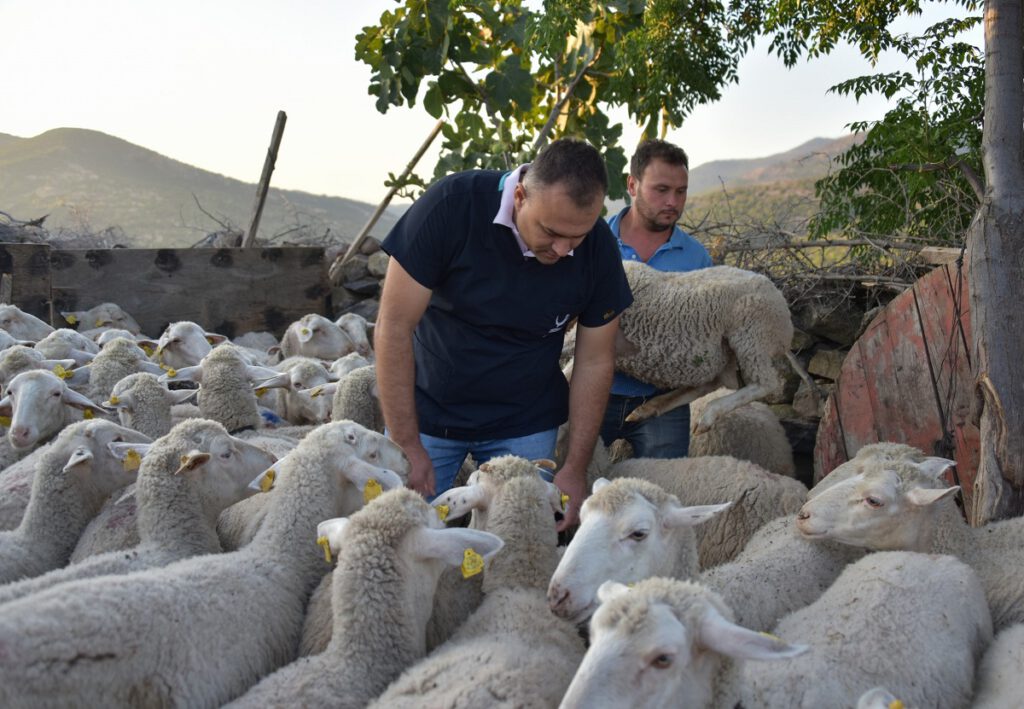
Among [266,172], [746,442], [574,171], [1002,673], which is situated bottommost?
[1002,673]

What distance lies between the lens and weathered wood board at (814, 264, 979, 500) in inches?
160

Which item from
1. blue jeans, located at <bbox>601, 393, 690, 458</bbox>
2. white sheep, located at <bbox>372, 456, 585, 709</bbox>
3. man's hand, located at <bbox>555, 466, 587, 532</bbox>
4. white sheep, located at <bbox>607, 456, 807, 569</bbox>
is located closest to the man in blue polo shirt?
blue jeans, located at <bbox>601, 393, 690, 458</bbox>

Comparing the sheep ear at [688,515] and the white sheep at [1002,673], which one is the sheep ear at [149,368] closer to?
the sheep ear at [688,515]

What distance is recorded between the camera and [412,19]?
8852mm

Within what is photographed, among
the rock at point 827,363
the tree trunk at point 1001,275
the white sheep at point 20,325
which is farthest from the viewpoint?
the white sheep at point 20,325

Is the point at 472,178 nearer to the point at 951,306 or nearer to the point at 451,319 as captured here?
the point at 451,319

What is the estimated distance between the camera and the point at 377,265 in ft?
33.4

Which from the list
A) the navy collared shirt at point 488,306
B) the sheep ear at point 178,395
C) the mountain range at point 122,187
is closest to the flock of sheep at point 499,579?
the navy collared shirt at point 488,306

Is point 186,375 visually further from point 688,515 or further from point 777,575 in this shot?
point 777,575

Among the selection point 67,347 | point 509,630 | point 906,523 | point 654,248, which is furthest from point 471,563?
point 67,347

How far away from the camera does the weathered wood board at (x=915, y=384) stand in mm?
4070

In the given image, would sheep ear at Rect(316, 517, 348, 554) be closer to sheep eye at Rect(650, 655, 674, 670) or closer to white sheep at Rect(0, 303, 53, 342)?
sheep eye at Rect(650, 655, 674, 670)

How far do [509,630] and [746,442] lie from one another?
2.77m

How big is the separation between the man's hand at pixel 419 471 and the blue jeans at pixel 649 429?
4.59 ft
